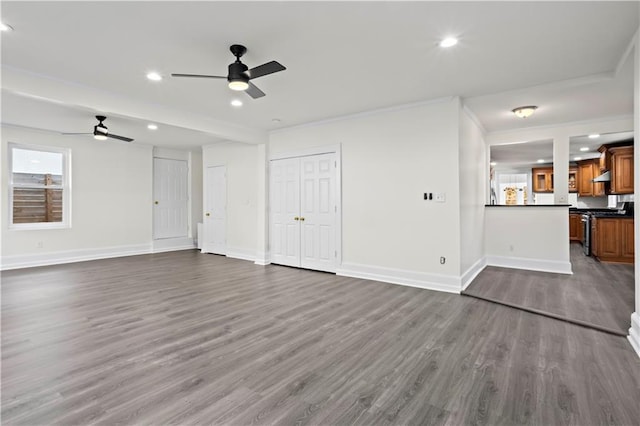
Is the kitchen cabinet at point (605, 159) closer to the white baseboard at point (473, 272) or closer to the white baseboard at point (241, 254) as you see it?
the white baseboard at point (473, 272)

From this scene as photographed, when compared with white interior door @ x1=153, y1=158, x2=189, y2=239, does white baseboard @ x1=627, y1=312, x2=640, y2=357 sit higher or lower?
lower

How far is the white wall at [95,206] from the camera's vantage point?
6.11 m

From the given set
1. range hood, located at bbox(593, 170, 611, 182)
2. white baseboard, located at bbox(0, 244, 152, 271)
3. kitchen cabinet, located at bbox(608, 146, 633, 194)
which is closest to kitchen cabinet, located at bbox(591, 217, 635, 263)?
kitchen cabinet, located at bbox(608, 146, 633, 194)

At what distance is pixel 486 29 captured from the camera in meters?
2.72

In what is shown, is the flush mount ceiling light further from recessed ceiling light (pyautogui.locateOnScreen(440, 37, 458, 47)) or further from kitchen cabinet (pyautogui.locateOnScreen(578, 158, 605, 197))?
kitchen cabinet (pyautogui.locateOnScreen(578, 158, 605, 197))

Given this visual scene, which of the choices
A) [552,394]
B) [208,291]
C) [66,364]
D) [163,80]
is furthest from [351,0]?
[208,291]

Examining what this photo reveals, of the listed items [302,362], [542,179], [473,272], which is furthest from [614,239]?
[302,362]

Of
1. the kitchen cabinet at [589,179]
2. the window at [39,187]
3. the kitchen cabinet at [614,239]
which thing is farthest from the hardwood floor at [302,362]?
the kitchen cabinet at [589,179]

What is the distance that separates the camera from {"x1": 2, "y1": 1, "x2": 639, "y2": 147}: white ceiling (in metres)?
2.49

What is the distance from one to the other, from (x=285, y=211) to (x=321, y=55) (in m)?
3.55

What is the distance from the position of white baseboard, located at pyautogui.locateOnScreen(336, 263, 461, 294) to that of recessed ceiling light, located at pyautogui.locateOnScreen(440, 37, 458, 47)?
2.93 metres

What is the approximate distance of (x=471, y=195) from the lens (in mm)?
5219

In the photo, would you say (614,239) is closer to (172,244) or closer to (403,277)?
(403,277)

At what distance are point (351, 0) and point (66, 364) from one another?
344 cm
